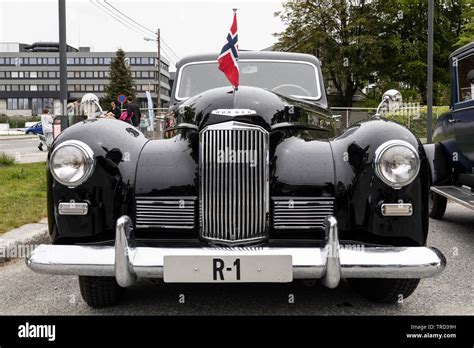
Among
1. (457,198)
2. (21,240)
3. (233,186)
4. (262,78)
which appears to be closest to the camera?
(233,186)

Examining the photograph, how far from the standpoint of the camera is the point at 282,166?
10.6ft

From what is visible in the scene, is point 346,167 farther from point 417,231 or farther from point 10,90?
point 10,90

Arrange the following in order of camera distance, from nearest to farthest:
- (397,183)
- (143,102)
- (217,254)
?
(217,254)
(397,183)
(143,102)

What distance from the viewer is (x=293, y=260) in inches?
110

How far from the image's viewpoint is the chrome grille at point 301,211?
3143mm

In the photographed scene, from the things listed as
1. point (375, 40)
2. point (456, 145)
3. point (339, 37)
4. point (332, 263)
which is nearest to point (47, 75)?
point (339, 37)

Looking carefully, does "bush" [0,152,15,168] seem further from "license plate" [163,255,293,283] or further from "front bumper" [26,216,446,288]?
"license plate" [163,255,293,283]

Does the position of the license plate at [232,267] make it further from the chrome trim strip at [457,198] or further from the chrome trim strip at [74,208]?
the chrome trim strip at [457,198]

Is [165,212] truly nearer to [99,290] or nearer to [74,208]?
[74,208]

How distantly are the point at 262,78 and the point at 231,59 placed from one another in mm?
1540

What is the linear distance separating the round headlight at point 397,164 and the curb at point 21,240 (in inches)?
131

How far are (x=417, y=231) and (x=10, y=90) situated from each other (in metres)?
99.8

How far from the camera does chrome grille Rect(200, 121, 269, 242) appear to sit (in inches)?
121

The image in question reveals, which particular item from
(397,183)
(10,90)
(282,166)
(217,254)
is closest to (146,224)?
(217,254)
